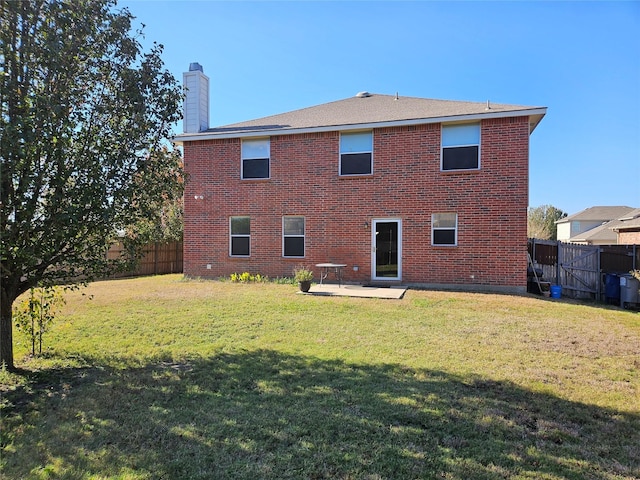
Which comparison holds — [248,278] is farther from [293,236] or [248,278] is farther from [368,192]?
[368,192]

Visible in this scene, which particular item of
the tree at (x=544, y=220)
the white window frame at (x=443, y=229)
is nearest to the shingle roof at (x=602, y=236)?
the tree at (x=544, y=220)

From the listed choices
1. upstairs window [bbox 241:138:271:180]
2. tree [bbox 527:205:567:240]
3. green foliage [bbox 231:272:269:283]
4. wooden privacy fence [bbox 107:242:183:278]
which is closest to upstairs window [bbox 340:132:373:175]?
upstairs window [bbox 241:138:271:180]

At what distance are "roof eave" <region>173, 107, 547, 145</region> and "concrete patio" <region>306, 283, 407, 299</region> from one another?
17.3 ft

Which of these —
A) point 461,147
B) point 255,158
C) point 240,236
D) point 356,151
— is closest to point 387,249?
point 356,151

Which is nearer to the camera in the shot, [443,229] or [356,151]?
[443,229]

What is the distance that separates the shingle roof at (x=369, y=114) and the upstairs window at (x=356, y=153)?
0.48 meters

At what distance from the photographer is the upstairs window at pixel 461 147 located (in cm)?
1162

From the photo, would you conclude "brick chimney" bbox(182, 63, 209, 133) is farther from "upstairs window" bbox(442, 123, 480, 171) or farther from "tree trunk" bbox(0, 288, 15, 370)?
"tree trunk" bbox(0, 288, 15, 370)

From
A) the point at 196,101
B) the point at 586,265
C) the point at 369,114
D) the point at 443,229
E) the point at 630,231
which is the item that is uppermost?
the point at 196,101

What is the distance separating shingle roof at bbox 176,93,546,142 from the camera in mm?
11344

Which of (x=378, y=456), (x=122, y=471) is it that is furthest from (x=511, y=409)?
(x=122, y=471)

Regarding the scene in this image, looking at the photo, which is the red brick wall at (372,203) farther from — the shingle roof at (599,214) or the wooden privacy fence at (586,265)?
the shingle roof at (599,214)

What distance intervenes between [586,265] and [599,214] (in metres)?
41.0

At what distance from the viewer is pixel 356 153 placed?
41.7 ft
